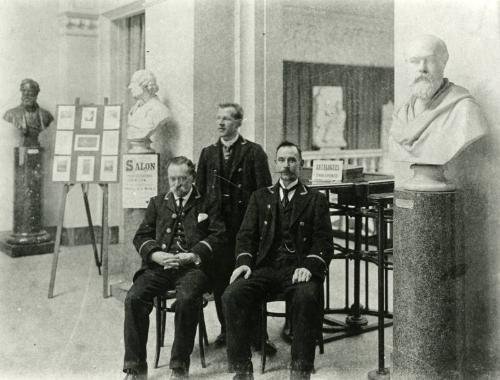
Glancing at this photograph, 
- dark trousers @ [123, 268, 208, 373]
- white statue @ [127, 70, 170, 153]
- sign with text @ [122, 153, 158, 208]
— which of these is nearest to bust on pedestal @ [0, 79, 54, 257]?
white statue @ [127, 70, 170, 153]

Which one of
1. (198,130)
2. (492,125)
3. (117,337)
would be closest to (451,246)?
(492,125)

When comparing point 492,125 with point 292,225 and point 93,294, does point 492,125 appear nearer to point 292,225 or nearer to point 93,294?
point 292,225

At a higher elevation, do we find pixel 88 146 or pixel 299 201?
pixel 88 146

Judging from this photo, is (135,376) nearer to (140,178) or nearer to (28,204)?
(140,178)

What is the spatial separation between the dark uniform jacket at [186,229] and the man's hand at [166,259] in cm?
5

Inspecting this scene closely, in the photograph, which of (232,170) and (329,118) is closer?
(232,170)

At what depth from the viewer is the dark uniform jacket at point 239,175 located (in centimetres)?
396

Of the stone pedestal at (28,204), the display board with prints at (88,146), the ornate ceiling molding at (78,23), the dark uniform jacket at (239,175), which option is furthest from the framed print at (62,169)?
the ornate ceiling molding at (78,23)

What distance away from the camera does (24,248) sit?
6438 mm

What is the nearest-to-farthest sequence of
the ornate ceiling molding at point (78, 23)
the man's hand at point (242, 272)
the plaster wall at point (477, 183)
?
the plaster wall at point (477, 183), the man's hand at point (242, 272), the ornate ceiling molding at point (78, 23)

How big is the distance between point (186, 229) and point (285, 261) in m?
0.61

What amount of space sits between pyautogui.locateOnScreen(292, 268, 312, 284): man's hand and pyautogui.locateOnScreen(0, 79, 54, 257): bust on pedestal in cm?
413

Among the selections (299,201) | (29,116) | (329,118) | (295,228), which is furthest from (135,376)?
(329,118)

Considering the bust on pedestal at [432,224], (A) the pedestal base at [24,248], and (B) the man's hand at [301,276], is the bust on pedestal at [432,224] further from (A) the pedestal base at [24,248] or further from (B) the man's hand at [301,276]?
(A) the pedestal base at [24,248]
